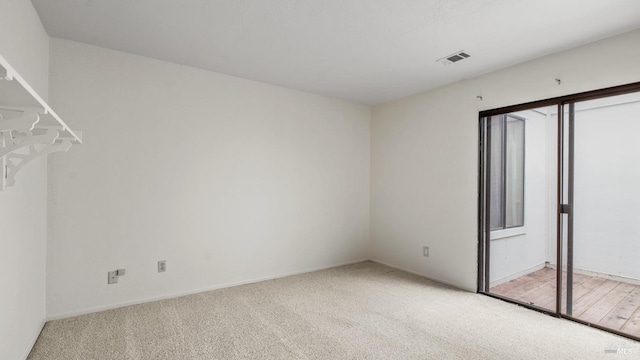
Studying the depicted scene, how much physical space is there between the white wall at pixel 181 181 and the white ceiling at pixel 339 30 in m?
0.37

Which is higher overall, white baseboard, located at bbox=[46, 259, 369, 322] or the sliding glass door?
the sliding glass door

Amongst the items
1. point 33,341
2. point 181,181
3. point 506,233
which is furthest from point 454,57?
point 33,341

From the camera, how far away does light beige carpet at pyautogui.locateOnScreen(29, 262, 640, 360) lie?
2.15m

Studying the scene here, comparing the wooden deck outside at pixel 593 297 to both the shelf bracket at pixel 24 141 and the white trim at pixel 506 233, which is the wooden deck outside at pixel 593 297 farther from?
the shelf bracket at pixel 24 141

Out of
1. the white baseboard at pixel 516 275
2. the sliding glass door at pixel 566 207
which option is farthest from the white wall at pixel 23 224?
the white baseboard at pixel 516 275

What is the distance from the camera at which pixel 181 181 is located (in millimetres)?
3197

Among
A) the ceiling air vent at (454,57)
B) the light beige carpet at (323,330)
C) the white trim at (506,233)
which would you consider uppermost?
the ceiling air vent at (454,57)

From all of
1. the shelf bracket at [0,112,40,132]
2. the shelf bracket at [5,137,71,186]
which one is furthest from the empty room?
the shelf bracket at [0,112,40,132]

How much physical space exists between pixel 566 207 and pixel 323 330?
2.48m

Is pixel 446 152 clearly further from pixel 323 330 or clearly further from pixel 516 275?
pixel 323 330

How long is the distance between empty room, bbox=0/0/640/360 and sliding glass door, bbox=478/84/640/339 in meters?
0.02

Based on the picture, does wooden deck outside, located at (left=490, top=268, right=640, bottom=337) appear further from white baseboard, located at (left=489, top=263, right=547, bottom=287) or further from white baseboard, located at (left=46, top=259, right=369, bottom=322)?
white baseboard, located at (left=46, top=259, right=369, bottom=322)

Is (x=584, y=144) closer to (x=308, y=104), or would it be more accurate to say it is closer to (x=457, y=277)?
(x=457, y=277)

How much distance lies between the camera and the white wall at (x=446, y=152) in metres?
2.64
